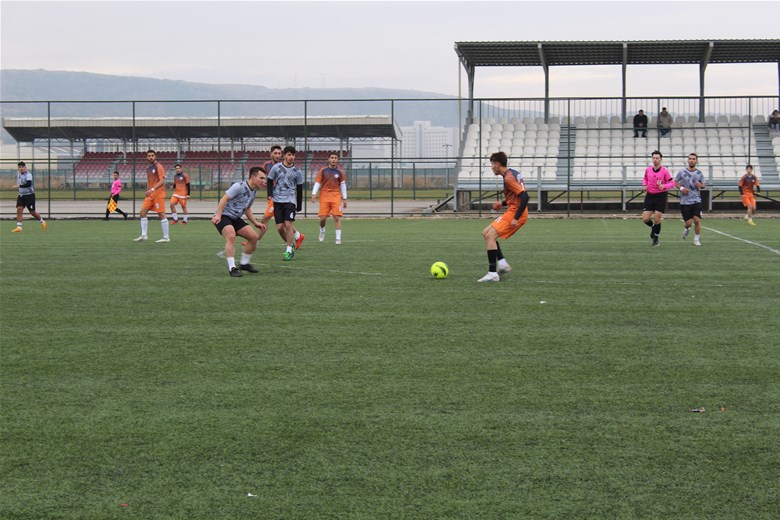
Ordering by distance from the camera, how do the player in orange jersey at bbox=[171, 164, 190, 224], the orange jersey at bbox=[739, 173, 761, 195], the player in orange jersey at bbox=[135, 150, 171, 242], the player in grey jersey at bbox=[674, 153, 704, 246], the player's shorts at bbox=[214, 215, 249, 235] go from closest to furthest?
1. the player's shorts at bbox=[214, 215, 249, 235]
2. the player in grey jersey at bbox=[674, 153, 704, 246]
3. the player in orange jersey at bbox=[135, 150, 171, 242]
4. the orange jersey at bbox=[739, 173, 761, 195]
5. the player in orange jersey at bbox=[171, 164, 190, 224]

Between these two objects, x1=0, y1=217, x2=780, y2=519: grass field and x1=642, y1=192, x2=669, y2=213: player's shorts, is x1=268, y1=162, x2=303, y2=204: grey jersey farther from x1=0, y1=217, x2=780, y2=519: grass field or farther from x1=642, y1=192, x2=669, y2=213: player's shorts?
x1=642, y1=192, x2=669, y2=213: player's shorts

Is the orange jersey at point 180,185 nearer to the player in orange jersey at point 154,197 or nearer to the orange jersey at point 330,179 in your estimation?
the player in orange jersey at point 154,197

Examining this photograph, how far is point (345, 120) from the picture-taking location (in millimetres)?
73125

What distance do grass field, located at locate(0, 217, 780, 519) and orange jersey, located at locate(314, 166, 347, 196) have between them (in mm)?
8027

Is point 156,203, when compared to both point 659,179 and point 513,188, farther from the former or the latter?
point 513,188

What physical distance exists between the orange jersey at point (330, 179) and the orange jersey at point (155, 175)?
3.93 metres

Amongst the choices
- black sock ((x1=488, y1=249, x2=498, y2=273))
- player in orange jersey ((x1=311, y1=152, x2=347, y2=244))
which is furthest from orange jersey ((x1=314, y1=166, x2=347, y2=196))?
black sock ((x1=488, y1=249, x2=498, y2=273))

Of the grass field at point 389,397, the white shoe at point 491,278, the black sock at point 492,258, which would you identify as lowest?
the grass field at point 389,397

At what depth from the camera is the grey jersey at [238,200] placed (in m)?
14.2

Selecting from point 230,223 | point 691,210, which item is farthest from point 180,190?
point 230,223

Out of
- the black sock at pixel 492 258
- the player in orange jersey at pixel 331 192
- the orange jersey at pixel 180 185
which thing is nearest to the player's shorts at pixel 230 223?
the black sock at pixel 492 258

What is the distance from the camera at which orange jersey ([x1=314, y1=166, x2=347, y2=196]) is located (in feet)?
69.9

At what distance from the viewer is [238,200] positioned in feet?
47.3

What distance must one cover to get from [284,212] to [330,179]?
390cm
